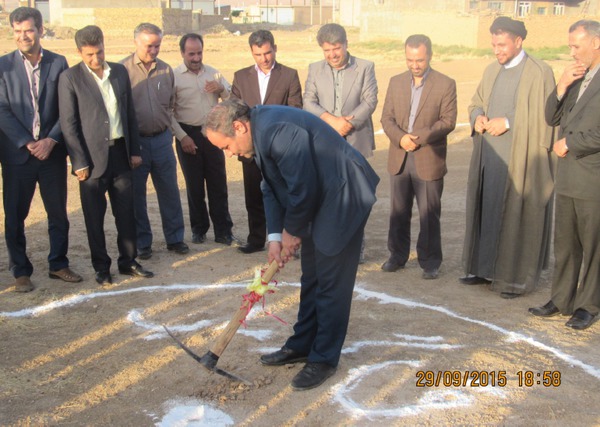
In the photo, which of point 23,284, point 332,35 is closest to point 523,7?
point 332,35

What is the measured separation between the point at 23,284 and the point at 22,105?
1559 mm

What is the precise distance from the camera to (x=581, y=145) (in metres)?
5.27

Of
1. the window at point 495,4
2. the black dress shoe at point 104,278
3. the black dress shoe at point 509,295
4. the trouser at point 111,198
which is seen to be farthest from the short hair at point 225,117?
the window at point 495,4

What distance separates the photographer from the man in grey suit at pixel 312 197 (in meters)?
4.20

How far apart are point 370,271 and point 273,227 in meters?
2.46

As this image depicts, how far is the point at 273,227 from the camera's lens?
4.68 metres

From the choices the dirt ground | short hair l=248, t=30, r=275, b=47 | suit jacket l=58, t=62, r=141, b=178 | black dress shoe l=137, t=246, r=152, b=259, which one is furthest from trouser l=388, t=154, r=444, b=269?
suit jacket l=58, t=62, r=141, b=178

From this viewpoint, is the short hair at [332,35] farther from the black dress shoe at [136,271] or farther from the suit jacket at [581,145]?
the black dress shoe at [136,271]

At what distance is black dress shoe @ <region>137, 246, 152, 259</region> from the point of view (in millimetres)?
7289

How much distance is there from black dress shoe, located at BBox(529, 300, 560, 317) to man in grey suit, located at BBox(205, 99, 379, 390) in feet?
6.40

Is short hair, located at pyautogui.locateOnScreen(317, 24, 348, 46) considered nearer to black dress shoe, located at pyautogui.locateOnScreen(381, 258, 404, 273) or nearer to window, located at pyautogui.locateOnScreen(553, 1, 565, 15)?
black dress shoe, located at pyautogui.locateOnScreen(381, 258, 404, 273)

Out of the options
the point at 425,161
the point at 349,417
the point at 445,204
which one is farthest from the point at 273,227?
the point at 445,204

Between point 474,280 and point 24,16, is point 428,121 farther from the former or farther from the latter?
point 24,16

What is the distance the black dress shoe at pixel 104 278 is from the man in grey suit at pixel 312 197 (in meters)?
2.41
